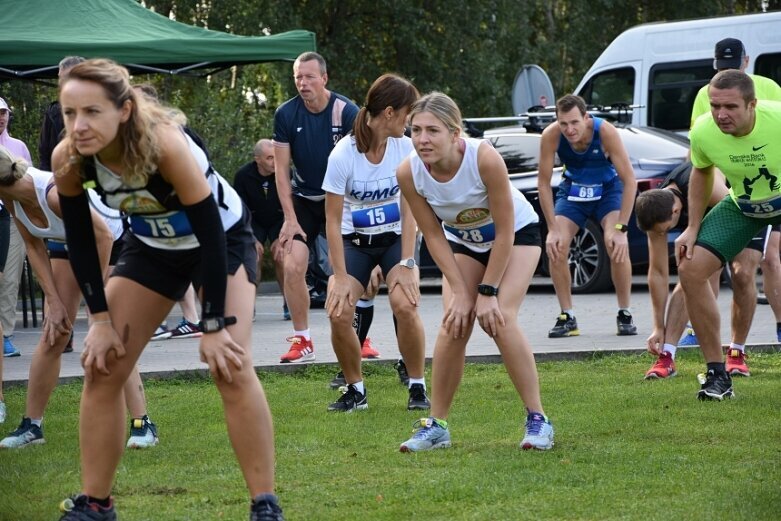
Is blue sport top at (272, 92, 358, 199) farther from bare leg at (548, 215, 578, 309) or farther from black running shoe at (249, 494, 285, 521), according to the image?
black running shoe at (249, 494, 285, 521)

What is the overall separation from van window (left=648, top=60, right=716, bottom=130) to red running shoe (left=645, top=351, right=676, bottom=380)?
9.61m

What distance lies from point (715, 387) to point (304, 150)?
3405 mm

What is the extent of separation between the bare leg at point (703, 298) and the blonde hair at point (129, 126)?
12.5 ft

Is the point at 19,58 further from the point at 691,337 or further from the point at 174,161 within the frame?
the point at 174,161

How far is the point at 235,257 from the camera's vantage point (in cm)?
493

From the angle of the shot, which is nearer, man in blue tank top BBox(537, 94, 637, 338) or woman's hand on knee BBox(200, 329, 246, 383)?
woman's hand on knee BBox(200, 329, 246, 383)

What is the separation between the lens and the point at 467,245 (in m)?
6.66

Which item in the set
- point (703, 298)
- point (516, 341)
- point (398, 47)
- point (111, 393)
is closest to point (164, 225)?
point (111, 393)

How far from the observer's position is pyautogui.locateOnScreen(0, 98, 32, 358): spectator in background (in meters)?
10.8

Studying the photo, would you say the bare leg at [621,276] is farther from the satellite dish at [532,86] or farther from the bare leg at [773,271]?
the satellite dish at [532,86]

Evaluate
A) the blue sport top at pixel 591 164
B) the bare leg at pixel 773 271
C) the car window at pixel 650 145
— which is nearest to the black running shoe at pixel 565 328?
the blue sport top at pixel 591 164

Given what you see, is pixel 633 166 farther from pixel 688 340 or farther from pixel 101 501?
pixel 101 501

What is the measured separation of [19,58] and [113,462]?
8.63m

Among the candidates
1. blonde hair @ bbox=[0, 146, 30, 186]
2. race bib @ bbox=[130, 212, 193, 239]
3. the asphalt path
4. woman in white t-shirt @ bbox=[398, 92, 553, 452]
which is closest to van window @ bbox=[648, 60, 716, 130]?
the asphalt path
